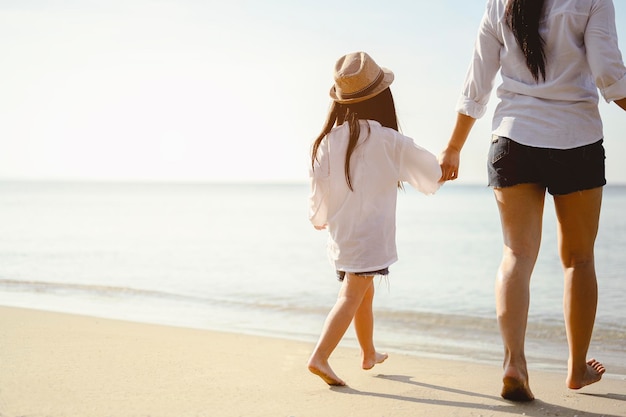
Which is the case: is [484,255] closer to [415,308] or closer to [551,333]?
[415,308]

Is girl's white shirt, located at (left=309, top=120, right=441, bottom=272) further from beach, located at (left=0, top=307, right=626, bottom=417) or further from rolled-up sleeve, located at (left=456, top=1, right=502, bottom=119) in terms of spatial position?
beach, located at (left=0, top=307, right=626, bottom=417)

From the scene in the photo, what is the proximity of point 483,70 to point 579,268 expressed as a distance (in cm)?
92

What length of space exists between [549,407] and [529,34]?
59.4 inches

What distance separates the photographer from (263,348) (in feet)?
14.1

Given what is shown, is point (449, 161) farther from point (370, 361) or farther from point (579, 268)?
point (370, 361)

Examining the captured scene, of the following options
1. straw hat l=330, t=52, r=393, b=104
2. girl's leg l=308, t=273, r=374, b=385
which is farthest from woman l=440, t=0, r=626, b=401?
girl's leg l=308, t=273, r=374, b=385

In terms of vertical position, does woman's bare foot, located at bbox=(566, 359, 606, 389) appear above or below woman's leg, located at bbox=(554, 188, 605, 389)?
below

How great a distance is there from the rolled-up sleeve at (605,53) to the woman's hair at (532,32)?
0.18 metres

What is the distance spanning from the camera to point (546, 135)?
2.77 metres

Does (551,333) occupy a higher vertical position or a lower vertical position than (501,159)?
lower

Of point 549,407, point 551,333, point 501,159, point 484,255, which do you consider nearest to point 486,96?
point 501,159

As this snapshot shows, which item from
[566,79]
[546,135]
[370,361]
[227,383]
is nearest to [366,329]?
[370,361]

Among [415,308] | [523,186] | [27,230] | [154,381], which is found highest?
[523,186]

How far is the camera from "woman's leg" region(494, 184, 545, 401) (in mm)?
2840
